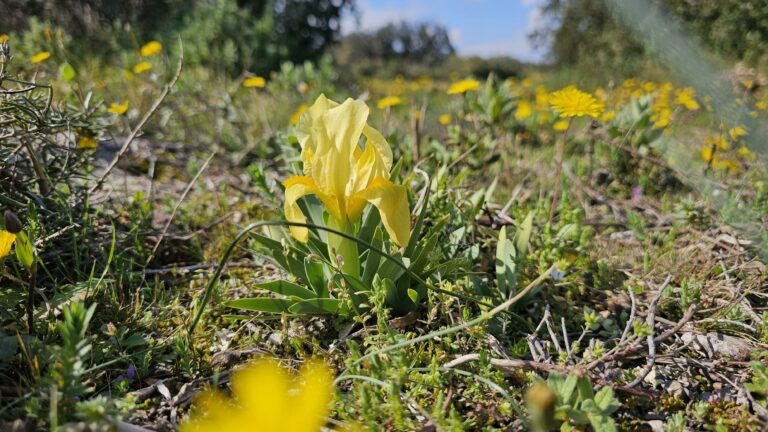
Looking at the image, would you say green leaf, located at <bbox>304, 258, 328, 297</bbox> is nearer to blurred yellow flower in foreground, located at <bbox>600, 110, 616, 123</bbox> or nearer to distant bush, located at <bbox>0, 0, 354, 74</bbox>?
blurred yellow flower in foreground, located at <bbox>600, 110, 616, 123</bbox>

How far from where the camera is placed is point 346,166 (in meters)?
1.31

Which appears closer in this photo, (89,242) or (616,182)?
(89,242)

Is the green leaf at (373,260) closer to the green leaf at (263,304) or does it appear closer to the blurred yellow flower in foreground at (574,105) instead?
the green leaf at (263,304)

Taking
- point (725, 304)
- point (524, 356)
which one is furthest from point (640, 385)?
point (725, 304)

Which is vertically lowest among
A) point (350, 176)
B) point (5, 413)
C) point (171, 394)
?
point (171, 394)

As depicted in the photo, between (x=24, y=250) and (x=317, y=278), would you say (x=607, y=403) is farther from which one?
(x=24, y=250)

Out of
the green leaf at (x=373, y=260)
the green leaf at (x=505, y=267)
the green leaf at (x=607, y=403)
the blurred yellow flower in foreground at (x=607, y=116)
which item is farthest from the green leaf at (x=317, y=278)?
the blurred yellow flower in foreground at (x=607, y=116)

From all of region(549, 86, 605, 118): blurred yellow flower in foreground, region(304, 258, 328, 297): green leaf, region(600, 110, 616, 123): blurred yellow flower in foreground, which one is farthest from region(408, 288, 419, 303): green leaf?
region(600, 110, 616, 123): blurred yellow flower in foreground

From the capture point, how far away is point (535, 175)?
10.4 feet

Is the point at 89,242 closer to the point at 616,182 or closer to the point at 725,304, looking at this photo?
the point at 725,304

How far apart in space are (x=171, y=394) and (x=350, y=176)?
0.76 meters

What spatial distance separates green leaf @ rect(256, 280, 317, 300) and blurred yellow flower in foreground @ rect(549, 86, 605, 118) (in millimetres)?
1146

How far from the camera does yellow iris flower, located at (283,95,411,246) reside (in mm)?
1252

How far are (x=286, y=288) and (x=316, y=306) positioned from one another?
11 cm
